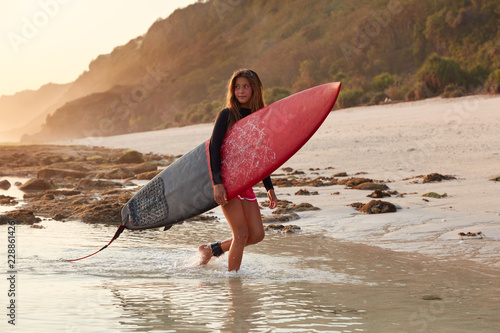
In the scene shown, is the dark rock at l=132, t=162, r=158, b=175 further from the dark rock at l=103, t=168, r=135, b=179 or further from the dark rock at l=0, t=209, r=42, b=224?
the dark rock at l=0, t=209, r=42, b=224

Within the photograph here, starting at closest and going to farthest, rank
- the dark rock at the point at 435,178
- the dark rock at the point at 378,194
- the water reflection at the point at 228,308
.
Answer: the water reflection at the point at 228,308, the dark rock at the point at 378,194, the dark rock at the point at 435,178

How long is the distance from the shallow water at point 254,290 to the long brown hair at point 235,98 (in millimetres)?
1328

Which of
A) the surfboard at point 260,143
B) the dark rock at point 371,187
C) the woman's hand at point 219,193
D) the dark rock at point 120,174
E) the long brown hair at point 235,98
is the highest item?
the long brown hair at point 235,98

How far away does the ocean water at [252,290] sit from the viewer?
3326 millimetres

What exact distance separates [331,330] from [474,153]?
29.3 ft

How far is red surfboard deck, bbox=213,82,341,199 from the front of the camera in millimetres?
4773

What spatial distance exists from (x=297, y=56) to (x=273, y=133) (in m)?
46.6

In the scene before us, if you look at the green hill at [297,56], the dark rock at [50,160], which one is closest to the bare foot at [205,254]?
the green hill at [297,56]

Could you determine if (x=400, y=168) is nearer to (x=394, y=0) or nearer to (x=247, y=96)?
(x=247, y=96)

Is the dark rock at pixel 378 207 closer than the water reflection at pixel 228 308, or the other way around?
the water reflection at pixel 228 308

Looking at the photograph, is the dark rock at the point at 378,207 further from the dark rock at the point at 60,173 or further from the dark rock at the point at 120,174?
Answer: the dark rock at the point at 60,173

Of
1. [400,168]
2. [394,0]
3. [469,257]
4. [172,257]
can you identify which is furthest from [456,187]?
[394,0]

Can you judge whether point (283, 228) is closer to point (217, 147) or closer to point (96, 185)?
point (217, 147)

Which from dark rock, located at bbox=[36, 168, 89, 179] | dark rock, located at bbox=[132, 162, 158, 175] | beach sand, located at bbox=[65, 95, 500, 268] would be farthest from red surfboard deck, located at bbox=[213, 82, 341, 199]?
dark rock, located at bbox=[36, 168, 89, 179]
